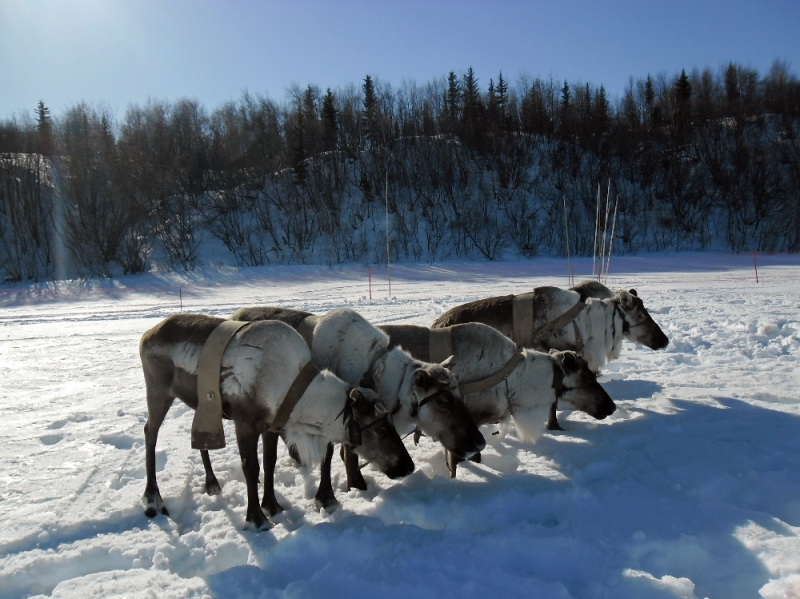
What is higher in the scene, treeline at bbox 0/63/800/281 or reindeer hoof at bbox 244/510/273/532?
treeline at bbox 0/63/800/281

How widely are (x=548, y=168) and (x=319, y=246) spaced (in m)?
20.7

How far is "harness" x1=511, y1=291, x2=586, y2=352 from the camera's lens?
6188 mm

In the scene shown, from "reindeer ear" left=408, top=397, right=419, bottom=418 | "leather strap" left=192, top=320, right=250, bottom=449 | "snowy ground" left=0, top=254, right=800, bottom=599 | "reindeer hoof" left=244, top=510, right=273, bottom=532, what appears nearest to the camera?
"snowy ground" left=0, top=254, right=800, bottom=599

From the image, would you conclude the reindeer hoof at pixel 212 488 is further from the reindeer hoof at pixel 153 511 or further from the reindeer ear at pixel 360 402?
the reindeer ear at pixel 360 402

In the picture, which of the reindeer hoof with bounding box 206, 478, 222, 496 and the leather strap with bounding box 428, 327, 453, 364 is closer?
the reindeer hoof with bounding box 206, 478, 222, 496

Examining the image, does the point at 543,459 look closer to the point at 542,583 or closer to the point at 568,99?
the point at 542,583

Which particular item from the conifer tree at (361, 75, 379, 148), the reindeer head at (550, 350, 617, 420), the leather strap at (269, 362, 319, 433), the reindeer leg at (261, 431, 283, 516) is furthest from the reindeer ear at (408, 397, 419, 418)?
the conifer tree at (361, 75, 379, 148)

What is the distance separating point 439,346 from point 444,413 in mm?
1028

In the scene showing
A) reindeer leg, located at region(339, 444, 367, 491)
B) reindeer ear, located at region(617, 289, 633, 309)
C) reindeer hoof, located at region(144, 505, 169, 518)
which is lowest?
reindeer hoof, located at region(144, 505, 169, 518)

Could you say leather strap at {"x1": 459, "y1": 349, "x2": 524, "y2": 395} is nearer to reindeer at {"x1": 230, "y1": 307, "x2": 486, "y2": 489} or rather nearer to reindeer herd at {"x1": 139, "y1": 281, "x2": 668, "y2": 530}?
reindeer herd at {"x1": 139, "y1": 281, "x2": 668, "y2": 530}

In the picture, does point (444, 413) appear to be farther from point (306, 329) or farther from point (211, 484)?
point (211, 484)

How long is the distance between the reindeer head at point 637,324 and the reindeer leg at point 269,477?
489 centimetres

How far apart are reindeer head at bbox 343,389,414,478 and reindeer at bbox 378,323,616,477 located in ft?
3.34

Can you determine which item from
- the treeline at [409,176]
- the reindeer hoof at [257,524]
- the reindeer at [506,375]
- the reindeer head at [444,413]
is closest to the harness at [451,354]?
the reindeer at [506,375]
